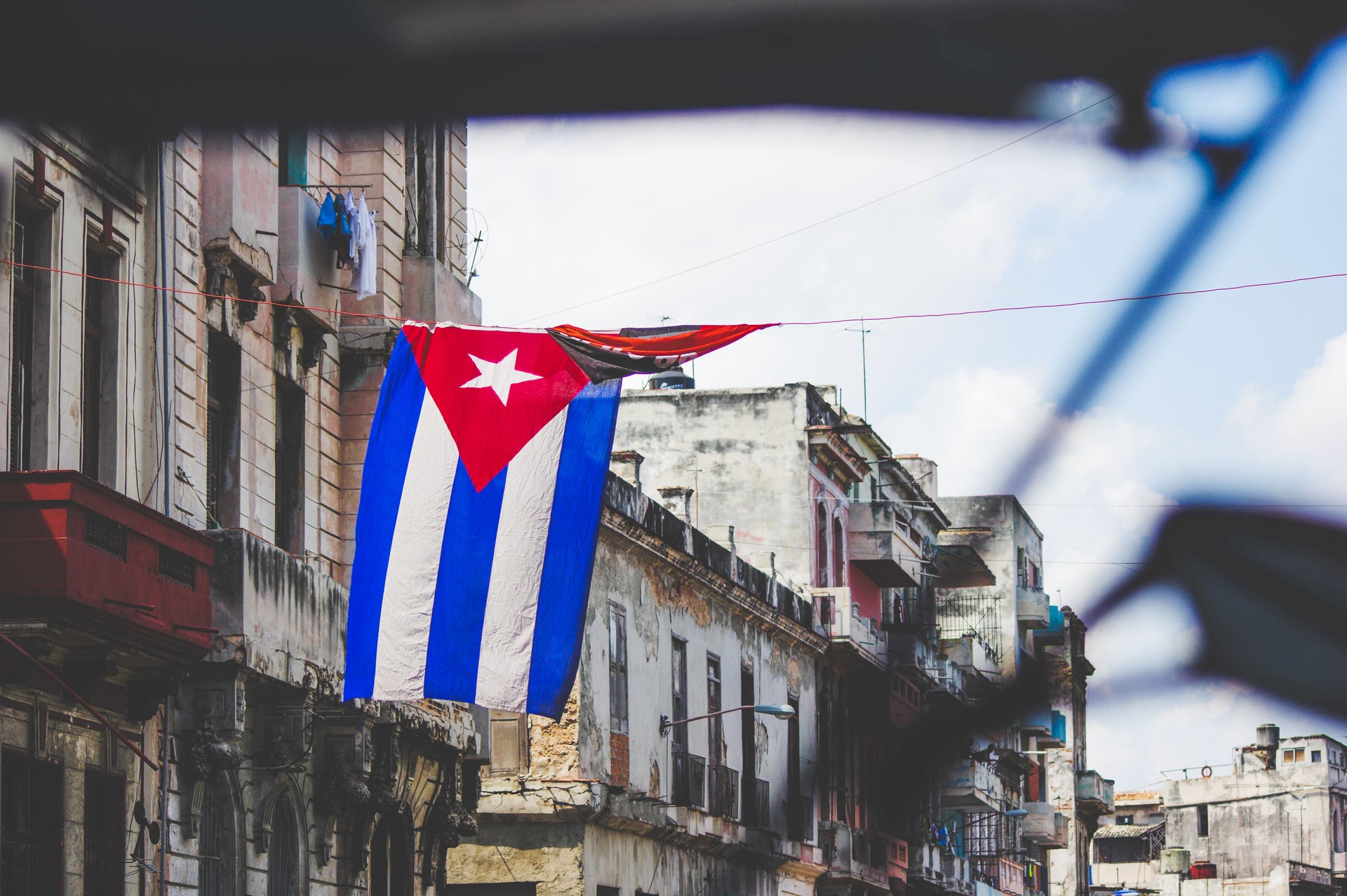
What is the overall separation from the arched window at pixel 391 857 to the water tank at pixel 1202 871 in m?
16.4

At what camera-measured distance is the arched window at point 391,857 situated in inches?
745

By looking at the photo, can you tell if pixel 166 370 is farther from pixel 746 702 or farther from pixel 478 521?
pixel 746 702

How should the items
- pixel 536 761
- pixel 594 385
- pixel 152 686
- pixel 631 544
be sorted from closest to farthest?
pixel 594 385 → pixel 152 686 → pixel 536 761 → pixel 631 544

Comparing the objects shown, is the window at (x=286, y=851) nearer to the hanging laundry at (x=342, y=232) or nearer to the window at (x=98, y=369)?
the window at (x=98, y=369)

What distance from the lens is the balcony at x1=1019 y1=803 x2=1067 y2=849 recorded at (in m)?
2.64

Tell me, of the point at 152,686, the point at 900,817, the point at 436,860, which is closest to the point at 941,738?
the point at 900,817

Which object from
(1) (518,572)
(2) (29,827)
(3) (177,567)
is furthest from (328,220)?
(1) (518,572)

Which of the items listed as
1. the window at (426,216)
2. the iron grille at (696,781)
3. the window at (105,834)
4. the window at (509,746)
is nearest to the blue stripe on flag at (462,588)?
the window at (105,834)

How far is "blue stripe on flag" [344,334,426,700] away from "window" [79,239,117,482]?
12.1ft

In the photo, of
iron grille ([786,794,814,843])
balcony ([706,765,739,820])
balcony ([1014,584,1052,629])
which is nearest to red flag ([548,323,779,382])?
iron grille ([786,794,814,843])

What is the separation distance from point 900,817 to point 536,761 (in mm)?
21453

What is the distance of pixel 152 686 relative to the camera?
14125 mm

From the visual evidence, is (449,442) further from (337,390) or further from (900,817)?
(337,390)

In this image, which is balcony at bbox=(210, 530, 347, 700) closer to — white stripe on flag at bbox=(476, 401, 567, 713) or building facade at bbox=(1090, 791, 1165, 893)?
white stripe on flag at bbox=(476, 401, 567, 713)
